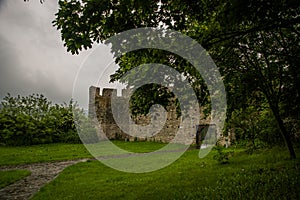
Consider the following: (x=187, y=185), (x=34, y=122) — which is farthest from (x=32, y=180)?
(x=34, y=122)

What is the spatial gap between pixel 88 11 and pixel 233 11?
81.8 inches

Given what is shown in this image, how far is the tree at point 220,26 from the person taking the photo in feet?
13.0

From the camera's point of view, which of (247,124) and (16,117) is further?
(16,117)

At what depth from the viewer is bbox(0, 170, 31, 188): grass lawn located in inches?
333

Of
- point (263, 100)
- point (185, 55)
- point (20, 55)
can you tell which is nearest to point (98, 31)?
point (185, 55)

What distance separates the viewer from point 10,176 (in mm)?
9328

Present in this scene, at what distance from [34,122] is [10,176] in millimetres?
14303

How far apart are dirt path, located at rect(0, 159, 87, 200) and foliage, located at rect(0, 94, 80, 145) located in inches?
403

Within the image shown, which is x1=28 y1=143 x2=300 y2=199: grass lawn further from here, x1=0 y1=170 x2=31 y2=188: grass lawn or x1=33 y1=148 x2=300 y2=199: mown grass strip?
x1=0 y1=170 x2=31 y2=188: grass lawn

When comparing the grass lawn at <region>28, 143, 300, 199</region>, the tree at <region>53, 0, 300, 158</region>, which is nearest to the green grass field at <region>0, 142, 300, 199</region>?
the grass lawn at <region>28, 143, 300, 199</region>

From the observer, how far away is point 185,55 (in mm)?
5094

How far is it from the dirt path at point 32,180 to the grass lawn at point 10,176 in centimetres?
20

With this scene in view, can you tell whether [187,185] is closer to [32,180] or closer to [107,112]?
[32,180]

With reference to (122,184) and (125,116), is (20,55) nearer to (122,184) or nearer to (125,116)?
(122,184)
